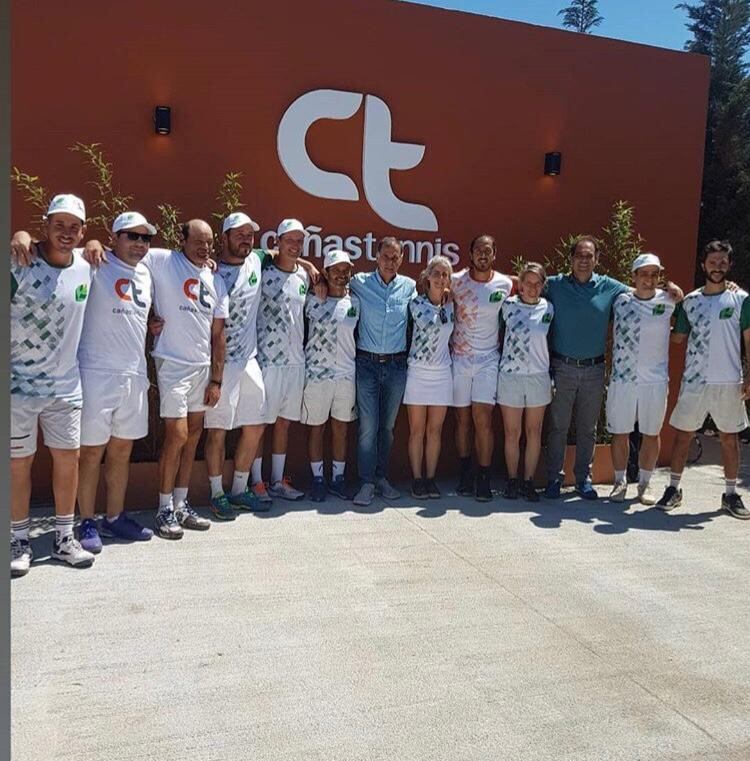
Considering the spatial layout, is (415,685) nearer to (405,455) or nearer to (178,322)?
(178,322)

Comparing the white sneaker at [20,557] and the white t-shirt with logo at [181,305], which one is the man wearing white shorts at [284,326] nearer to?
the white t-shirt with logo at [181,305]

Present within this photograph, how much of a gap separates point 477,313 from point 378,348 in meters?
0.75

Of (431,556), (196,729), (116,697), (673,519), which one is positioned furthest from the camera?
(673,519)

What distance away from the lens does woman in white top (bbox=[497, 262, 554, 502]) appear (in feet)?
17.8

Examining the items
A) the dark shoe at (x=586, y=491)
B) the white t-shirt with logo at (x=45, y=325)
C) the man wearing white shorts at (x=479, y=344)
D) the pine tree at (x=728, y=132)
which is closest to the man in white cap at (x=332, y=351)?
the man wearing white shorts at (x=479, y=344)

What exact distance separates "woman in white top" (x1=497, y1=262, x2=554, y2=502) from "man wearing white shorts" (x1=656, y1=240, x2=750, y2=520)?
38.9 inches

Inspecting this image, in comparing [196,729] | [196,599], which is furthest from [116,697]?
[196,599]

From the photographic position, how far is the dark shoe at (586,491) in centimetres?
573

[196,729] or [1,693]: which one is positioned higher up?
[1,693]

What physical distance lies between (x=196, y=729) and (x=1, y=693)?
4.65ft

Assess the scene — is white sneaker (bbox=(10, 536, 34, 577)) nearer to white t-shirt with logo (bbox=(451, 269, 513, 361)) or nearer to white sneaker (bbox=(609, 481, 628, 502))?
white t-shirt with logo (bbox=(451, 269, 513, 361))

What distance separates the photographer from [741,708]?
2.88m

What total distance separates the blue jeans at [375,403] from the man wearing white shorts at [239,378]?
2.32 ft

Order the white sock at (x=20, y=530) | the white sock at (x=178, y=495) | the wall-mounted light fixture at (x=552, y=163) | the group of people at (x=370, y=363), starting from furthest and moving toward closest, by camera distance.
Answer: the wall-mounted light fixture at (x=552, y=163)
the white sock at (x=178, y=495)
the group of people at (x=370, y=363)
the white sock at (x=20, y=530)
